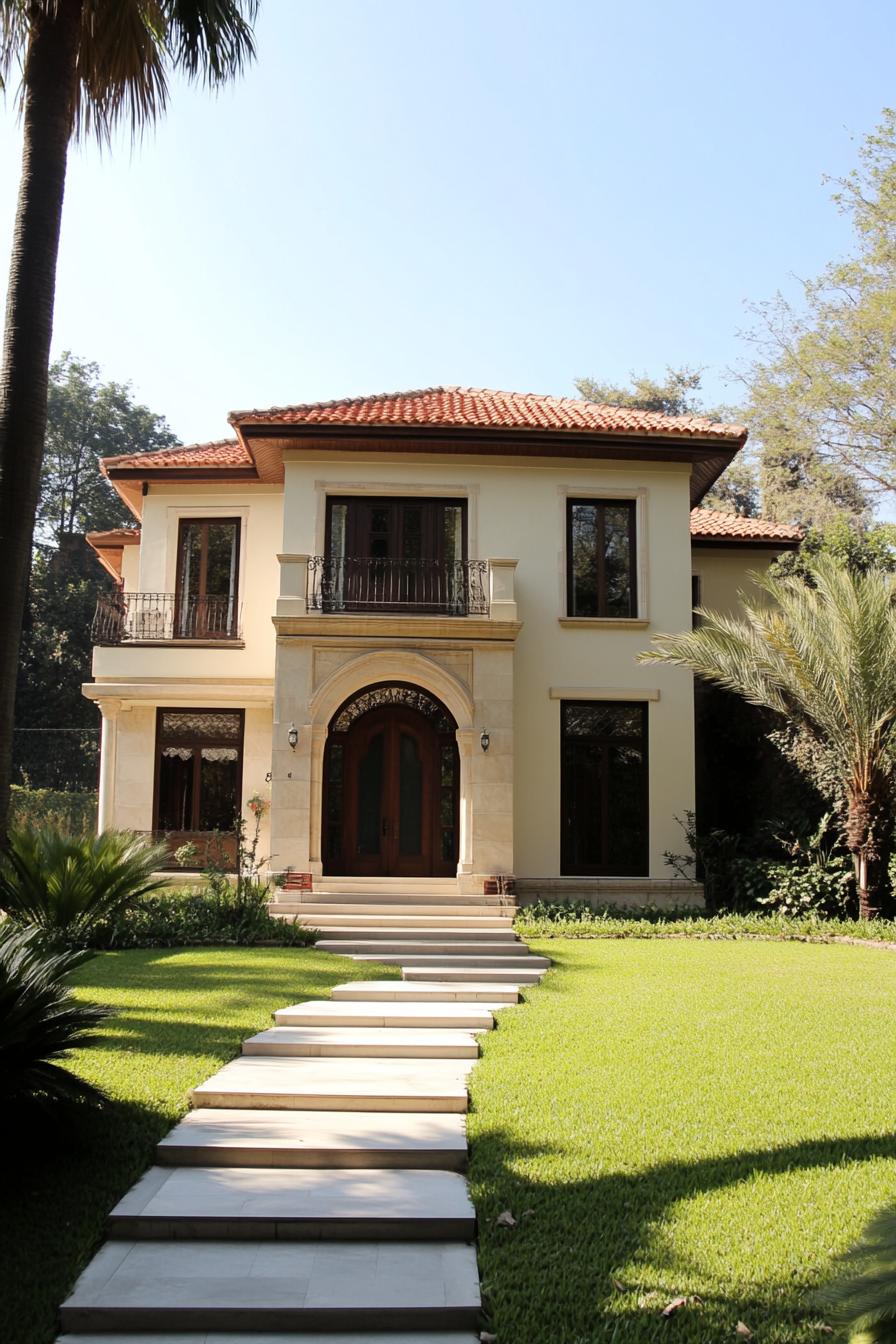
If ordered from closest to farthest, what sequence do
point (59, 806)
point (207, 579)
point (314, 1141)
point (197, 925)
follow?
point (314, 1141)
point (197, 925)
point (207, 579)
point (59, 806)

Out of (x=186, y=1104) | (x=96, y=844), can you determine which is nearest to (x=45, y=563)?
(x=96, y=844)

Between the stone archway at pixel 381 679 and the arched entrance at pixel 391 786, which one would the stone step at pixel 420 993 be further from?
the arched entrance at pixel 391 786

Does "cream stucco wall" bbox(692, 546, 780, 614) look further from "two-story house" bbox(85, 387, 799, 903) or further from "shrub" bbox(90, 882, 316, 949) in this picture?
"shrub" bbox(90, 882, 316, 949)

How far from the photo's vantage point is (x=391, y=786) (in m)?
19.1

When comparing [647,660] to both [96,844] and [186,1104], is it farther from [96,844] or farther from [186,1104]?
[186,1104]

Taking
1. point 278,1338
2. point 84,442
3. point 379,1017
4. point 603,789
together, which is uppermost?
point 84,442

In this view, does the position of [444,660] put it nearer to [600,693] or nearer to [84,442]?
[600,693]


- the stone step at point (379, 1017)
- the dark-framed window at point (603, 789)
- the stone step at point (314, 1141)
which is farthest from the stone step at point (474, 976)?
the dark-framed window at point (603, 789)

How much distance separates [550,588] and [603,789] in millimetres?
3504

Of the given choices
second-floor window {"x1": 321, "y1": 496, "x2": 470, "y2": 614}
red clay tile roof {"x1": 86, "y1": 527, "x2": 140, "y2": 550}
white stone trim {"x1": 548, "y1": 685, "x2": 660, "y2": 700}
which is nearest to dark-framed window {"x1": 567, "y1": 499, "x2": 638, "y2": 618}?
white stone trim {"x1": 548, "y1": 685, "x2": 660, "y2": 700}

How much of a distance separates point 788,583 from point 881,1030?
10301mm

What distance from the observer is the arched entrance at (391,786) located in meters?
18.9

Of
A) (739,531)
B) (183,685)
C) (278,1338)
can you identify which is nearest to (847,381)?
(739,531)

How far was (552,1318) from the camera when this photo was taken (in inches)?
177
